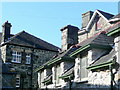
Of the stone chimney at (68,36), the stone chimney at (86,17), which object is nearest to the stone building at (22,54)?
the stone chimney at (68,36)

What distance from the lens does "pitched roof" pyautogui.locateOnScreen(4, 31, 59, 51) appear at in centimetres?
3074

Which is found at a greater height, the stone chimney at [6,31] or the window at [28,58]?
the stone chimney at [6,31]

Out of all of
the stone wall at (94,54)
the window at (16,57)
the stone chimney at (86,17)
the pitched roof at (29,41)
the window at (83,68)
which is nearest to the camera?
the stone wall at (94,54)

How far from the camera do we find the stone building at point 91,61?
13258mm

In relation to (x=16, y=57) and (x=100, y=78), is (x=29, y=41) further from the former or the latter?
(x=100, y=78)

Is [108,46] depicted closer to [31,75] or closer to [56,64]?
[56,64]

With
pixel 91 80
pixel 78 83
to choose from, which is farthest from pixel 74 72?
pixel 91 80

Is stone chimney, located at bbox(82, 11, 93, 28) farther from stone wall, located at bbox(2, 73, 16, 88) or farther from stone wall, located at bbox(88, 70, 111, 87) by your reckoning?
stone wall, located at bbox(88, 70, 111, 87)

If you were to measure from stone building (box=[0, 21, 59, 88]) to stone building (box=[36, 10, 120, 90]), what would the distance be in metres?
4.32

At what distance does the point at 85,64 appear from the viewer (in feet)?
53.8

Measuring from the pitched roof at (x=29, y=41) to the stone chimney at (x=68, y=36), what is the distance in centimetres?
670

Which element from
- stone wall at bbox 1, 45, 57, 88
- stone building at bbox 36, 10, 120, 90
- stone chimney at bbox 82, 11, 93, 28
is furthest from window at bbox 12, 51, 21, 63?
stone chimney at bbox 82, 11, 93, 28

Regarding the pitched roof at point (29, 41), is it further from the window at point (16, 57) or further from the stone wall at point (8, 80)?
the stone wall at point (8, 80)

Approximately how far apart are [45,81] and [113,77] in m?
11.7
